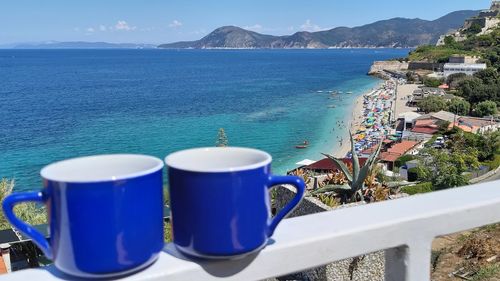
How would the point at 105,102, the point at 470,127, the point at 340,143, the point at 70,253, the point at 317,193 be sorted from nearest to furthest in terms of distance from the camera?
the point at 70,253 → the point at 317,193 → the point at 470,127 → the point at 340,143 → the point at 105,102

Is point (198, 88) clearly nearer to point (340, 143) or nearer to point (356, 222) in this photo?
point (340, 143)

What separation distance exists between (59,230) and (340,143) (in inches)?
1299

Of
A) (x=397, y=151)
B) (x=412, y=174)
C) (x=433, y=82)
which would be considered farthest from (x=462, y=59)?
(x=412, y=174)

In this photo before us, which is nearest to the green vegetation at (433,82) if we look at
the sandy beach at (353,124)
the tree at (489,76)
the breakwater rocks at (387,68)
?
the tree at (489,76)

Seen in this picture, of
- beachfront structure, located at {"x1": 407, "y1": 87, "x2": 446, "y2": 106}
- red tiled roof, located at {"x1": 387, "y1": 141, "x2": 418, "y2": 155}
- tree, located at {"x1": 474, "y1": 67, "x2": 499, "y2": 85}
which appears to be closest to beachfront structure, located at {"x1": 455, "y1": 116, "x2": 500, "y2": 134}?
red tiled roof, located at {"x1": 387, "y1": 141, "x2": 418, "y2": 155}

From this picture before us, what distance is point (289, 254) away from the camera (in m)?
1.02

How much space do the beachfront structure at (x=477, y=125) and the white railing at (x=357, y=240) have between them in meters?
29.9

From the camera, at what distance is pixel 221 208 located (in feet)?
3.03

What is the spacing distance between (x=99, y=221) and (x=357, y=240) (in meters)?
0.54

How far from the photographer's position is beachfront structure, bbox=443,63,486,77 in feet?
210

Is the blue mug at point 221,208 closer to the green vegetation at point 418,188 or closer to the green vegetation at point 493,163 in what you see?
the green vegetation at point 418,188

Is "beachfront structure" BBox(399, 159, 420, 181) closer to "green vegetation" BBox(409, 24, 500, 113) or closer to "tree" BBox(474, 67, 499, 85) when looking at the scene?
"green vegetation" BBox(409, 24, 500, 113)

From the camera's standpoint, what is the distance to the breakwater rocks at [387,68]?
84.6 metres

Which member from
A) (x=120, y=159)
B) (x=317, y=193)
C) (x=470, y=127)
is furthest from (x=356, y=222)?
(x=470, y=127)
